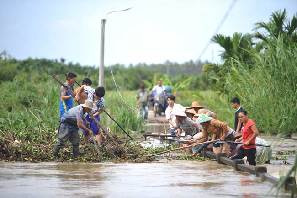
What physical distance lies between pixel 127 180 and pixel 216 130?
163 inches

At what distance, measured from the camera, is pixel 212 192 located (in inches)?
486

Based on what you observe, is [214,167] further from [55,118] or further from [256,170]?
[55,118]

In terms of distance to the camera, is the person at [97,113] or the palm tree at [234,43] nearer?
the person at [97,113]

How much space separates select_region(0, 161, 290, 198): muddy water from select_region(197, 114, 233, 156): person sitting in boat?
25.4 inches

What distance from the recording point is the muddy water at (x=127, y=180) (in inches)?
481

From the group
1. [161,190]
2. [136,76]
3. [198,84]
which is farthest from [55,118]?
[136,76]

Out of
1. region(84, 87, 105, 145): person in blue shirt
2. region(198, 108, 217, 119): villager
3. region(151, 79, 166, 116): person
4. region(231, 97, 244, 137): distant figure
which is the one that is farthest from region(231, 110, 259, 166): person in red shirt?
region(151, 79, 166, 116): person

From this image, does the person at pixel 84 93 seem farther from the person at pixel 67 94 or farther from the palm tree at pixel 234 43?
the palm tree at pixel 234 43

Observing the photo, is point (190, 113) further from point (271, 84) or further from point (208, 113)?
point (271, 84)

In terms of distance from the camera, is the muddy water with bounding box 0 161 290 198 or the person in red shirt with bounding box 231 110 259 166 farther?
the person in red shirt with bounding box 231 110 259 166

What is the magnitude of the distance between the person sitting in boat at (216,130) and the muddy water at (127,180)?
0.64m

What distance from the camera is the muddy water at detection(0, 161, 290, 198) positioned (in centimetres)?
1222

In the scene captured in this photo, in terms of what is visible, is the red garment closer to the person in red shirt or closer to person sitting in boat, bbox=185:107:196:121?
the person in red shirt

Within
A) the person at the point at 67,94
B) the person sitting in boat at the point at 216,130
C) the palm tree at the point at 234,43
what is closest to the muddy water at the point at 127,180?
the person sitting in boat at the point at 216,130
